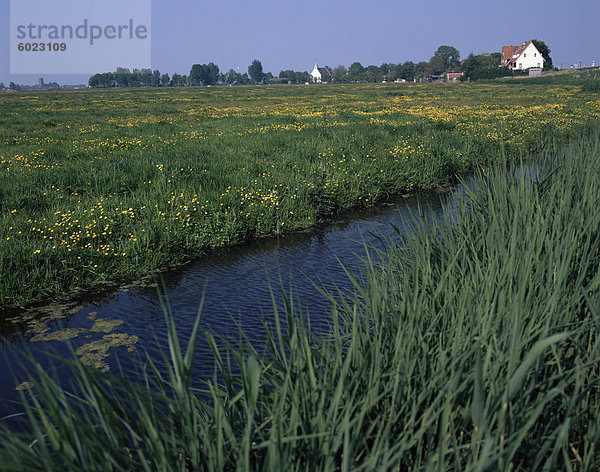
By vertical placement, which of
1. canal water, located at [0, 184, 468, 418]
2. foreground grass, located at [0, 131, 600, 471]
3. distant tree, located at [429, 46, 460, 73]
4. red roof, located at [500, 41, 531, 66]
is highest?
distant tree, located at [429, 46, 460, 73]

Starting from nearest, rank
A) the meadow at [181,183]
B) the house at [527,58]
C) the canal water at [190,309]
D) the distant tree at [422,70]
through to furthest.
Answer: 1. the canal water at [190,309]
2. the meadow at [181,183]
3. the house at [527,58]
4. the distant tree at [422,70]

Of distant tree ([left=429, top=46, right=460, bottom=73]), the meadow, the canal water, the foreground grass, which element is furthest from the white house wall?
the foreground grass

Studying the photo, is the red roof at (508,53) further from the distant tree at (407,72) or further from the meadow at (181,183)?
the meadow at (181,183)

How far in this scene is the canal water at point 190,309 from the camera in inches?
220

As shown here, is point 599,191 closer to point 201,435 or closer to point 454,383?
point 454,383

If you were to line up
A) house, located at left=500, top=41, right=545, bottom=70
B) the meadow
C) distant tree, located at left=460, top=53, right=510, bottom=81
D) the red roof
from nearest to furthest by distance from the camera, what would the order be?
1. the meadow
2. distant tree, located at left=460, top=53, right=510, bottom=81
3. house, located at left=500, top=41, right=545, bottom=70
4. the red roof

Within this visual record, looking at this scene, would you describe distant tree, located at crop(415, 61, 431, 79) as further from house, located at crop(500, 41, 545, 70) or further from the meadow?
the meadow

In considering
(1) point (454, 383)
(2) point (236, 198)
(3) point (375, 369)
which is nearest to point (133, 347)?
(3) point (375, 369)

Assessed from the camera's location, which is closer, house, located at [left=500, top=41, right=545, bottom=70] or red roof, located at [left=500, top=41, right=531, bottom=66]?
house, located at [left=500, top=41, right=545, bottom=70]

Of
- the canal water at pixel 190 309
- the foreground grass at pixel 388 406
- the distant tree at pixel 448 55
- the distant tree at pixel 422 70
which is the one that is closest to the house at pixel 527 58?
the distant tree at pixel 422 70

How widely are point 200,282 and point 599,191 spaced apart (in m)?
5.43

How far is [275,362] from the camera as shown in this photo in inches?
119

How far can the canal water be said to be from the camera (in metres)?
5.59

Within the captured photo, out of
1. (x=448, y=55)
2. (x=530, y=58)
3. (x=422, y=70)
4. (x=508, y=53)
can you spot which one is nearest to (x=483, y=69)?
(x=530, y=58)
